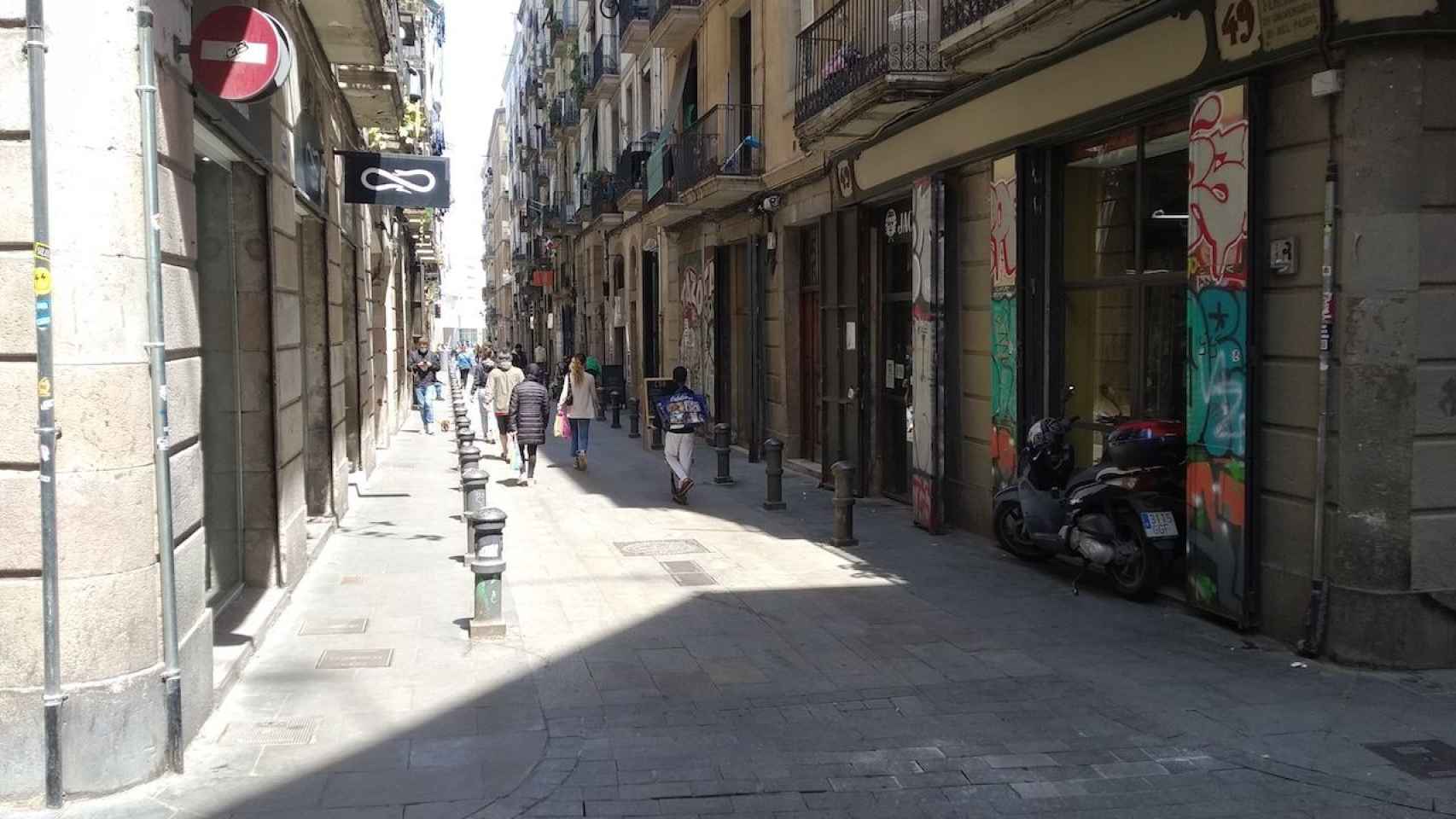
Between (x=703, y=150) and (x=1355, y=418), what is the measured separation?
542 inches

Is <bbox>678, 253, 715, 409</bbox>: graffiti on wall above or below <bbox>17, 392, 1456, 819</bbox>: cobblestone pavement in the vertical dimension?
above

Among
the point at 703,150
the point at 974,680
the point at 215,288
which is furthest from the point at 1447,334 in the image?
the point at 703,150

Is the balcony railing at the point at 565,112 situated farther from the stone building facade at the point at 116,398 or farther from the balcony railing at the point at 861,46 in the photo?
the stone building facade at the point at 116,398

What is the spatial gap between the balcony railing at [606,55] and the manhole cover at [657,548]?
20667mm

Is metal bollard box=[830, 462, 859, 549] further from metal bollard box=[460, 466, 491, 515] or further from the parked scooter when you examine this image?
metal bollard box=[460, 466, 491, 515]

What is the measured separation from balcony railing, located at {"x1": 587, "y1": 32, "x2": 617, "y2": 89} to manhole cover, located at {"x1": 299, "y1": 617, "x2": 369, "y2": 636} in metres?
23.5

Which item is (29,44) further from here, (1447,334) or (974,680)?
(1447,334)

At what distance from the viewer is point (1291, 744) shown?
5.52m

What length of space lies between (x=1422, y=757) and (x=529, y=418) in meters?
11.7

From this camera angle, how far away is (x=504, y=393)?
18.3 meters

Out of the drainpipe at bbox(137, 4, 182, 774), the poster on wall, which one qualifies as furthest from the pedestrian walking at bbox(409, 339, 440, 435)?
the drainpipe at bbox(137, 4, 182, 774)

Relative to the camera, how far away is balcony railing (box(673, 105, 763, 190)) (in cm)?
1739

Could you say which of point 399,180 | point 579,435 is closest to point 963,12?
point 399,180

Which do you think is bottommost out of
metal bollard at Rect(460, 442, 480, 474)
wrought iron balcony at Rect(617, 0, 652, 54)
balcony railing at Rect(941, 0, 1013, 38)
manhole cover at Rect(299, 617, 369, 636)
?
manhole cover at Rect(299, 617, 369, 636)
